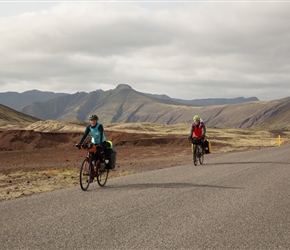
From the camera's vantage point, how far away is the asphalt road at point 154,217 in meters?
Result: 6.35

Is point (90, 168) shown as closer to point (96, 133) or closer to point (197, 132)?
point (96, 133)

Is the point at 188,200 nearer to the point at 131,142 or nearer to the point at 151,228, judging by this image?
the point at 151,228

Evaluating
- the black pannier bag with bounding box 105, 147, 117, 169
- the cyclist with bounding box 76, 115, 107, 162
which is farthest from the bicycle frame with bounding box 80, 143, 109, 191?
the black pannier bag with bounding box 105, 147, 117, 169

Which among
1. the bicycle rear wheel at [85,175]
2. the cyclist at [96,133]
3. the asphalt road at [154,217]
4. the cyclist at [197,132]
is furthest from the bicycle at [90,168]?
the cyclist at [197,132]

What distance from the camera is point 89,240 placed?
6406 millimetres

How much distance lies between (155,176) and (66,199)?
18.1ft

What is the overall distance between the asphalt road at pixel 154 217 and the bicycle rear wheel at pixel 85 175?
11.6 inches

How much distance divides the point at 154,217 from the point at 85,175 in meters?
4.36

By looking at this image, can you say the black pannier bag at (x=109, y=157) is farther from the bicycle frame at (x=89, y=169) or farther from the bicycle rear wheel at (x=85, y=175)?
the bicycle rear wheel at (x=85, y=175)

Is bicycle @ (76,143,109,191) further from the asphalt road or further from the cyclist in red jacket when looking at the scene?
the cyclist in red jacket

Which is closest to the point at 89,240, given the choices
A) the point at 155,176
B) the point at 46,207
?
the point at 46,207

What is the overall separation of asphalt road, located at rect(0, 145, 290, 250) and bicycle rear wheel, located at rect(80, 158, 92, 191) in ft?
0.97

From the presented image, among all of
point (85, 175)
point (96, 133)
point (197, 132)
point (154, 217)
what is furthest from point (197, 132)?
point (154, 217)

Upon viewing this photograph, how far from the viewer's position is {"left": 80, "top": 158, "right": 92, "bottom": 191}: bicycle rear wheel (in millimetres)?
11594
